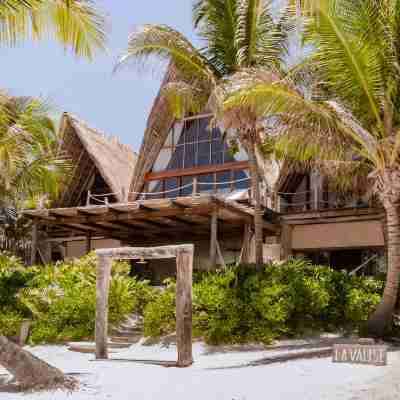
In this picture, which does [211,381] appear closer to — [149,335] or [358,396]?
[358,396]

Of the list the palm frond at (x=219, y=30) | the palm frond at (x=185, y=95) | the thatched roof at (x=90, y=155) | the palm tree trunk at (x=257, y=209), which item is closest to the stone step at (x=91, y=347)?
the palm tree trunk at (x=257, y=209)

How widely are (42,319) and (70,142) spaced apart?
898 cm

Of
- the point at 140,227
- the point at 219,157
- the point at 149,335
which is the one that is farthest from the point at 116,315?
the point at 219,157

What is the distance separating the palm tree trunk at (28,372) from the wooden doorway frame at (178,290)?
7.34 ft

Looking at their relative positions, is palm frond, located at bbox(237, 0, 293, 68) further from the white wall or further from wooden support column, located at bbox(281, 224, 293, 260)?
the white wall

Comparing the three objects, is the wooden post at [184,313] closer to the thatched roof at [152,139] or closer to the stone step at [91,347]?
the stone step at [91,347]

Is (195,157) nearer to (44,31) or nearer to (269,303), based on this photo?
(269,303)

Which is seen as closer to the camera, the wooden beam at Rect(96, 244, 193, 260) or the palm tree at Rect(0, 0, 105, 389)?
the palm tree at Rect(0, 0, 105, 389)

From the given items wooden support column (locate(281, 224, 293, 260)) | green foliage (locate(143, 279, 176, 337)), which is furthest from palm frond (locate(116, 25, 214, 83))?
wooden support column (locate(281, 224, 293, 260))

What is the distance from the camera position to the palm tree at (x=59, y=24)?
21.4 ft

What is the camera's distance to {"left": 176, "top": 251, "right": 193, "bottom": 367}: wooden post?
29.1ft

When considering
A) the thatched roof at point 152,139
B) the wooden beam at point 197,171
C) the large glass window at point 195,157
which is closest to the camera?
the wooden beam at point 197,171

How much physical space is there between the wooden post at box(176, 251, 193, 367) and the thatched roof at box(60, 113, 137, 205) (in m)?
9.83

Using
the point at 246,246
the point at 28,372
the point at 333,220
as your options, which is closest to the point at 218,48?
the point at 246,246
